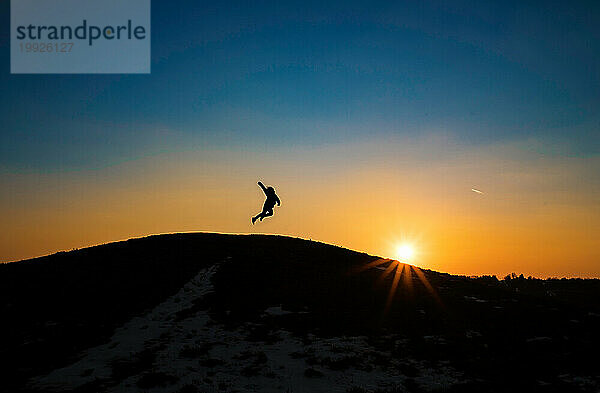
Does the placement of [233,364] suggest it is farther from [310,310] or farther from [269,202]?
[269,202]

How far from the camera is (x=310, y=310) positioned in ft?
82.5

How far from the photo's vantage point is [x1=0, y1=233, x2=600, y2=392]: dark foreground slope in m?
17.9

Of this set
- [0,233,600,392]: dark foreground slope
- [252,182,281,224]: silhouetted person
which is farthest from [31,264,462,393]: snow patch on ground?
[252,182,281,224]: silhouetted person

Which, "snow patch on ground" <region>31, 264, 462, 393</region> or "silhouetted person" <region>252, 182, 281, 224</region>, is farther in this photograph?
"silhouetted person" <region>252, 182, 281, 224</region>

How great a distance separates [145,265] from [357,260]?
19192mm

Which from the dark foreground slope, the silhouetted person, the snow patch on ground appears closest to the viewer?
the snow patch on ground

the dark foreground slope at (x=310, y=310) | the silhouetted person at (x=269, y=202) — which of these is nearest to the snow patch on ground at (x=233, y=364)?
the dark foreground slope at (x=310, y=310)

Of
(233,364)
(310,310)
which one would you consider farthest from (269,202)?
(233,364)

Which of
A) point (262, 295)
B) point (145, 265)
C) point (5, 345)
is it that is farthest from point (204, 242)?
point (5, 345)

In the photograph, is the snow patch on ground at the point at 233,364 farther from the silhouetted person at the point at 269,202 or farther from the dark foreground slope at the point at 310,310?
the silhouetted person at the point at 269,202

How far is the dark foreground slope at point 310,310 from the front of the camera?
17.9m

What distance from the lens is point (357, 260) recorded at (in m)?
37.5

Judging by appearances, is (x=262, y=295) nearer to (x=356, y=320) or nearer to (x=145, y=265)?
(x=356, y=320)

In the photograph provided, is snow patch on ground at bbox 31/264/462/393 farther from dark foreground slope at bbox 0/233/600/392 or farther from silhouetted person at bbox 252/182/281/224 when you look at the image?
silhouetted person at bbox 252/182/281/224
